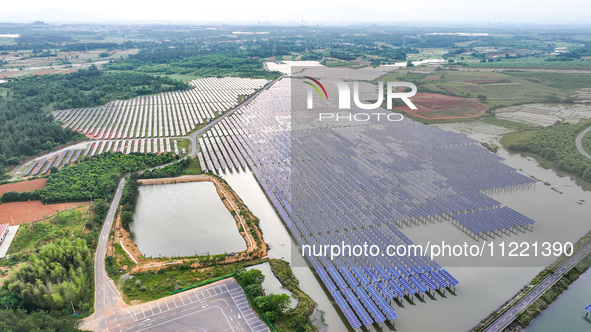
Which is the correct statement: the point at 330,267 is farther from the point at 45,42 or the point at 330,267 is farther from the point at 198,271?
the point at 45,42

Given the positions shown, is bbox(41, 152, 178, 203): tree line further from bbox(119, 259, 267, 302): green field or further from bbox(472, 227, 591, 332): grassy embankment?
bbox(472, 227, 591, 332): grassy embankment

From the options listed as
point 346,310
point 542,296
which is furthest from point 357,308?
point 542,296

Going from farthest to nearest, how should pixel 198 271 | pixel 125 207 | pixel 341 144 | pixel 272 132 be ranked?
pixel 272 132 → pixel 341 144 → pixel 125 207 → pixel 198 271

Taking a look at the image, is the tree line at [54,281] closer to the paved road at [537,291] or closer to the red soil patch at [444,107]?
the paved road at [537,291]

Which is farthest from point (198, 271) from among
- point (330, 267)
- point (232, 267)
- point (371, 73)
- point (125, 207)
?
point (371, 73)

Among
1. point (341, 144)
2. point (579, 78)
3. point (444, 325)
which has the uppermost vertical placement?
point (579, 78)

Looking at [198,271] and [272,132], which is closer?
[198,271]

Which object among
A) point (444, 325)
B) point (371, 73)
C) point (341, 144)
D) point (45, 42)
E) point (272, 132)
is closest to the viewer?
point (444, 325)

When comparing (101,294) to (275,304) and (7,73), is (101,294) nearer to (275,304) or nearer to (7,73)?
(275,304)
